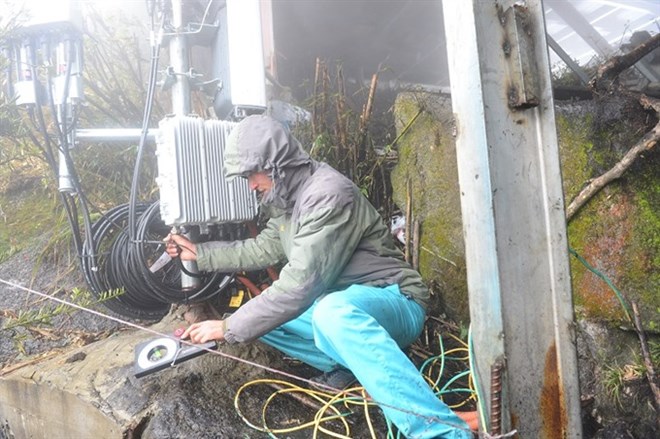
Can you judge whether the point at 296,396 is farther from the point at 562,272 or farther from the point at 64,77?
the point at 64,77

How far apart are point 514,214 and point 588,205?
1.85 meters

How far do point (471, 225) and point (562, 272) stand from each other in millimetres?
378

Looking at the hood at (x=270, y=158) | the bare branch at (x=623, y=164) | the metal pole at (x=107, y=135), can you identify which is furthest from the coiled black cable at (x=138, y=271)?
the bare branch at (x=623, y=164)

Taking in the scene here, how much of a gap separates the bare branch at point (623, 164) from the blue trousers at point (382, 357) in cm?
145

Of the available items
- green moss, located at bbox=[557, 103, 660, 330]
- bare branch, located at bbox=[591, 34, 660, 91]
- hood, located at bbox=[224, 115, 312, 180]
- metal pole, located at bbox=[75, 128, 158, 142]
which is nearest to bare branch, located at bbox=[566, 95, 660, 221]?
green moss, located at bbox=[557, 103, 660, 330]

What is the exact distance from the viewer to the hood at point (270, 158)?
2.58m

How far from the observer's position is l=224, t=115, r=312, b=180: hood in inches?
101

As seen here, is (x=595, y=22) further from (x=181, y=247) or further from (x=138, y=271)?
(x=138, y=271)

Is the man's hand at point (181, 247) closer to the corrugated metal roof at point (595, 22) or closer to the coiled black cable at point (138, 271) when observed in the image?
the coiled black cable at point (138, 271)

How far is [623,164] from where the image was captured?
9.84 feet

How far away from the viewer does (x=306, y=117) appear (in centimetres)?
418

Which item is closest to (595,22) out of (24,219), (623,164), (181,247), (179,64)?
(623,164)

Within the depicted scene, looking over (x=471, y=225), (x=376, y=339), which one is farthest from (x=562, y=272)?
(x=376, y=339)

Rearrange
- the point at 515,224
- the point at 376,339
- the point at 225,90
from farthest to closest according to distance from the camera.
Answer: the point at 225,90, the point at 376,339, the point at 515,224
